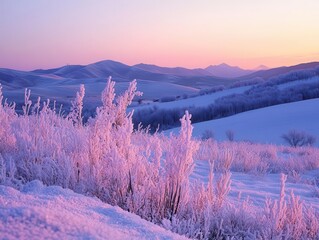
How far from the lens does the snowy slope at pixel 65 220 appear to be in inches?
79.0

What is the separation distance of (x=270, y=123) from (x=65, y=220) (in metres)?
26.9

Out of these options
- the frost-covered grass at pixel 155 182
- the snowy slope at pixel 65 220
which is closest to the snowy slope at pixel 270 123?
the frost-covered grass at pixel 155 182

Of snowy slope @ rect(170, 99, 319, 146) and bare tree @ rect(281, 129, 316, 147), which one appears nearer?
bare tree @ rect(281, 129, 316, 147)

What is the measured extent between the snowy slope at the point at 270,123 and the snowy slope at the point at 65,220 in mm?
20876

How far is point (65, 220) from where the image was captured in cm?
219

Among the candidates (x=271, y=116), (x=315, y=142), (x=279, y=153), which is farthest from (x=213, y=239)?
(x=271, y=116)

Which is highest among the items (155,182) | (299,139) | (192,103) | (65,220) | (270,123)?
(65,220)

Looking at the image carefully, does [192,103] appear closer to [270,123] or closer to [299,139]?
[270,123]

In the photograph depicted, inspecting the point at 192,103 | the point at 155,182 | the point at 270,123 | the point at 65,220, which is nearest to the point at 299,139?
the point at 270,123

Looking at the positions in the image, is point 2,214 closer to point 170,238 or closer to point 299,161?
point 170,238

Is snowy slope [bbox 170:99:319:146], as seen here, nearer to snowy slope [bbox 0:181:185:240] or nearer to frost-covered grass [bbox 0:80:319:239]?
frost-covered grass [bbox 0:80:319:239]

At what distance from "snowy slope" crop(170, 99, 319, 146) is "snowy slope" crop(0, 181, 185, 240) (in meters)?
20.9

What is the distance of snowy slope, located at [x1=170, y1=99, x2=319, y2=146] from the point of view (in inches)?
984

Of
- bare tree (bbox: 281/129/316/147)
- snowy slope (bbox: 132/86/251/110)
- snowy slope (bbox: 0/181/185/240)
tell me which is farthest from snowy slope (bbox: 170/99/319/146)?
snowy slope (bbox: 0/181/185/240)
